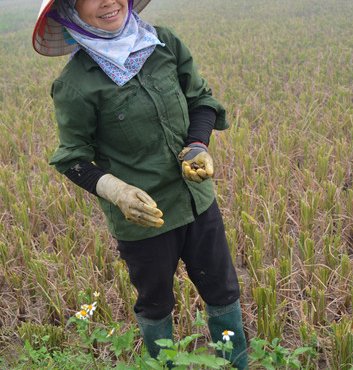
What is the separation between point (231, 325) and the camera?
1788mm

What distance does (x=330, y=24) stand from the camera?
956cm

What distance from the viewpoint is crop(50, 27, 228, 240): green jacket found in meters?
1.54

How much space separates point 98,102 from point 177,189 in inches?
14.2

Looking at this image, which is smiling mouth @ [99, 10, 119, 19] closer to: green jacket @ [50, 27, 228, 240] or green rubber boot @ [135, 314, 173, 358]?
green jacket @ [50, 27, 228, 240]

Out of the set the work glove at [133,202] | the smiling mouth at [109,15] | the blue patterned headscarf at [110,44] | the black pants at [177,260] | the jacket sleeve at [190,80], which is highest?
the smiling mouth at [109,15]

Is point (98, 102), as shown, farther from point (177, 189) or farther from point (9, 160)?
point (9, 160)

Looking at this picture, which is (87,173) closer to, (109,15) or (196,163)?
(196,163)

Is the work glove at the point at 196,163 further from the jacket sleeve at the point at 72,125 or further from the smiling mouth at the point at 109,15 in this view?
the smiling mouth at the point at 109,15

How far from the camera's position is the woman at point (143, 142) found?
1521mm

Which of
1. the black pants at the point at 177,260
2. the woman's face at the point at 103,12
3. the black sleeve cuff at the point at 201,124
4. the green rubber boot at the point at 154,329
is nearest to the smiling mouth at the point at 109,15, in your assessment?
the woman's face at the point at 103,12

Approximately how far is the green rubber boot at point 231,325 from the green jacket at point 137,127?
36 cm

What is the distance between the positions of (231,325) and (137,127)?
2.46 ft

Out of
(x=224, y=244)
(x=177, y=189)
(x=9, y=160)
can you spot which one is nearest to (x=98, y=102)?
(x=177, y=189)

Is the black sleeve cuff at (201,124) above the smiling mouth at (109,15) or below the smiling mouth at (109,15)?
below
